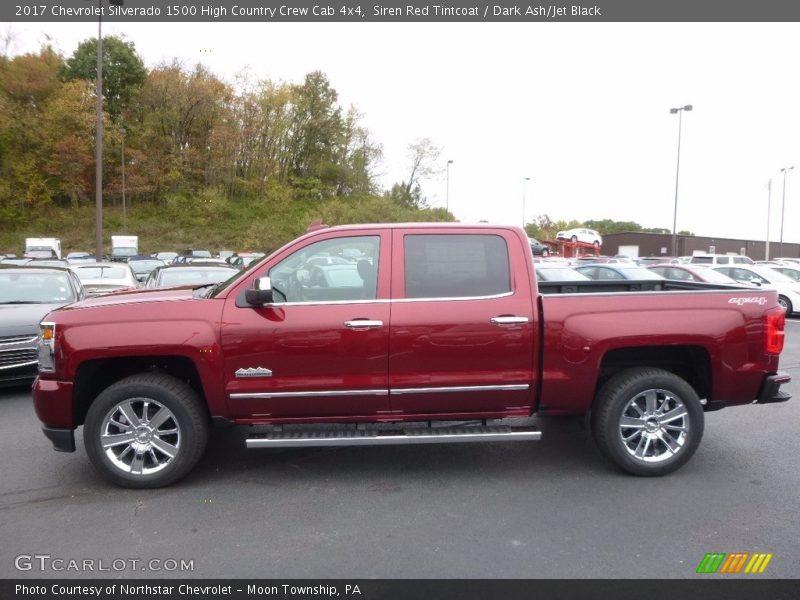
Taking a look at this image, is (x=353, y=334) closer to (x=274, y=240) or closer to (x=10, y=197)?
(x=274, y=240)

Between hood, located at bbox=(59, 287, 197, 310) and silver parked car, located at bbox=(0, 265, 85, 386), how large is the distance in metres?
3.00

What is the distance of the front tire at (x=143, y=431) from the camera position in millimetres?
4547

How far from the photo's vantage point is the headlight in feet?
15.0

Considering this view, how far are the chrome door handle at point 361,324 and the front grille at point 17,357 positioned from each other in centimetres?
490

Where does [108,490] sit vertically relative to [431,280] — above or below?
below

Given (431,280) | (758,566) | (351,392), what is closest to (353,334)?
(351,392)

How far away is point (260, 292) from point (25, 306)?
16.2 feet

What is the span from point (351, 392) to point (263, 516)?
40.8 inches

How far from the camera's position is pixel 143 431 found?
4.60 m

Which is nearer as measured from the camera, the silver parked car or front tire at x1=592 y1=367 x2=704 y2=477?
front tire at x1=592 y1=367 x2=704 y2=477

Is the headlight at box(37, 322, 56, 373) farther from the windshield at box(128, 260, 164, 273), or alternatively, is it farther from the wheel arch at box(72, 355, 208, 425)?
the windshield at box(128, 260, 164, 273)

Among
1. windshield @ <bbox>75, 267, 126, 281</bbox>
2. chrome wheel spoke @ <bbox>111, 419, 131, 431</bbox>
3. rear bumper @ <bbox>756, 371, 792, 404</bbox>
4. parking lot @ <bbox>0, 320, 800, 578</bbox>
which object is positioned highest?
windshield @ <bbox>75, 267, 126, 281</bbox>

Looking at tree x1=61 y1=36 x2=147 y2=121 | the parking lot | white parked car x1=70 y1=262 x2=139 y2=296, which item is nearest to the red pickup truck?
the parking lot
